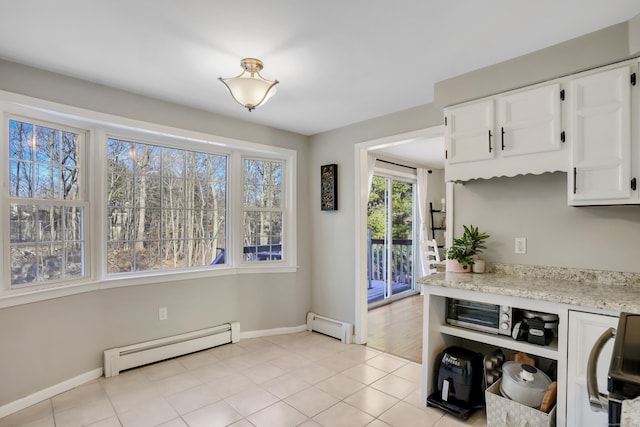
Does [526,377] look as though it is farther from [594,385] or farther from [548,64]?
[548,64]

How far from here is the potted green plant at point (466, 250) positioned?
253 cm

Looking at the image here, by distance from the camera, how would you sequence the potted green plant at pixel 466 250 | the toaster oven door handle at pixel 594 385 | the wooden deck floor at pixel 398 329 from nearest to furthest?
the toaster oven door handle at pixel 594 385
the potted green plant at pixel 466 250
the wooden deck floor at pixel 398 329

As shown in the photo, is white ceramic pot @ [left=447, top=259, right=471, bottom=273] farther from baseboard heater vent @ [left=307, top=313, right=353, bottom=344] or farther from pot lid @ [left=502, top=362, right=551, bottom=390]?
baseboard heater vent @ [left=307, top=313, right=353, bottom=344]

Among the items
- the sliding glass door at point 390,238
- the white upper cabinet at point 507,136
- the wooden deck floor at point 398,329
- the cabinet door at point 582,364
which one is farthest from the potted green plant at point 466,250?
the sliding glass door at point 390,238

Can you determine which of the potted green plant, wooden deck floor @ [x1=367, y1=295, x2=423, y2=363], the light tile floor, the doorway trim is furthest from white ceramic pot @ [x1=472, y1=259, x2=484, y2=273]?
the doorway trim

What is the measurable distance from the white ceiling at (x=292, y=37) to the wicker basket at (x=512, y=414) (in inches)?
85.6

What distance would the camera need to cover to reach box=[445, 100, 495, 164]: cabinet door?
235 centimetres

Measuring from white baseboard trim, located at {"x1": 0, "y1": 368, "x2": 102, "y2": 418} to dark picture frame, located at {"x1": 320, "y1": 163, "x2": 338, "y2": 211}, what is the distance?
8.80ft

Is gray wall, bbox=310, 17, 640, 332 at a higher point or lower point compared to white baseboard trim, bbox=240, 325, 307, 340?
higher

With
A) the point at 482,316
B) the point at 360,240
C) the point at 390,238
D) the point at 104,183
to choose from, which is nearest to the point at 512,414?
the point at 482,316

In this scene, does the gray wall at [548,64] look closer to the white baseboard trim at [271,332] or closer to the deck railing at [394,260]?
the white baseboard trim at [271,332]

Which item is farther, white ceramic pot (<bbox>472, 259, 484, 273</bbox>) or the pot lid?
white ceramic pot (<bbox>472, 259, 484, 273</bbox>)

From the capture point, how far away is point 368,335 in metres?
3.90

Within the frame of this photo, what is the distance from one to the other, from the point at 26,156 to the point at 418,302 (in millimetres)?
5234
